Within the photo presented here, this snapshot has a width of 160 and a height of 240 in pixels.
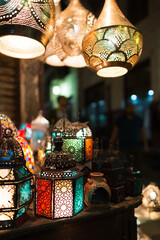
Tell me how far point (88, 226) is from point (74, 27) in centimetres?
140

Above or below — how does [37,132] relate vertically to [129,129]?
below

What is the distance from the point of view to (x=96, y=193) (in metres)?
1.12

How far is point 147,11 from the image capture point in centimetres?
721

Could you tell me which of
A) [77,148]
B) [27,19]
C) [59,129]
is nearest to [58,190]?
[77,148]

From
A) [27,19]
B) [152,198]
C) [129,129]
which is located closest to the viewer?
[27,19]

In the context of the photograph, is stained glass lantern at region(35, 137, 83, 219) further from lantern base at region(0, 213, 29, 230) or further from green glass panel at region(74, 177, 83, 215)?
lantern base at region(0, 213, 29, 230)

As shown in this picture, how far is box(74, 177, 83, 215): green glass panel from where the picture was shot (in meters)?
1.03

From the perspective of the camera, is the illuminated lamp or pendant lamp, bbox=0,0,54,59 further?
the illuminated lamp

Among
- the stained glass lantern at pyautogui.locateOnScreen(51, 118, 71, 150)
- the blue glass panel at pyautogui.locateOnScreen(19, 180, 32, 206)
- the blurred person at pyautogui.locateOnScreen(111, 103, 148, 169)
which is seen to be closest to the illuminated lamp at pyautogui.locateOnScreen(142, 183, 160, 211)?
the stained glass lantern at pyautogui.locateOnScreen(51, 118, 71, 150)

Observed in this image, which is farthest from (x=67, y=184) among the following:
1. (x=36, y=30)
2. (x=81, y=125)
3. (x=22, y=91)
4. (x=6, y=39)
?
(x=22, y=91)

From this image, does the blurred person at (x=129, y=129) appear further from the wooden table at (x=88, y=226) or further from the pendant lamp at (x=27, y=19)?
the pendant lamp at (x=27, y=19)

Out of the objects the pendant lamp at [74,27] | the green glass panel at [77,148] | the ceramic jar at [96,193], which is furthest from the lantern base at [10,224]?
the pendant lamp at [74,27]

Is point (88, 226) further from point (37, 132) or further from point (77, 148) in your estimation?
point (37, 132)

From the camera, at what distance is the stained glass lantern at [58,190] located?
991 millimetres
